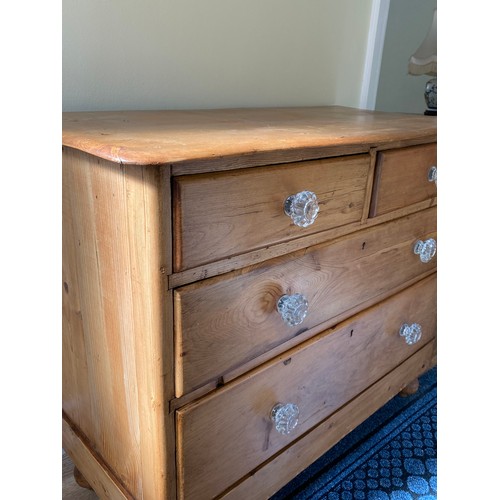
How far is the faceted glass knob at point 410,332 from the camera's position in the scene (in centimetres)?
116

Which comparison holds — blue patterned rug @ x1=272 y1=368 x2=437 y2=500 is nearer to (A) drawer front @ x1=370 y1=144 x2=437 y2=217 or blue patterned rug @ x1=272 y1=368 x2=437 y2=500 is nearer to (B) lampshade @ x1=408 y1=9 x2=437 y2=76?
(A) drawer front @ x1=370 y1=144 x2=437 y2=217

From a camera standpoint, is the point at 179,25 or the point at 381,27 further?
the point at 381,27

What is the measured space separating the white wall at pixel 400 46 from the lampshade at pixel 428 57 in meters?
0.44

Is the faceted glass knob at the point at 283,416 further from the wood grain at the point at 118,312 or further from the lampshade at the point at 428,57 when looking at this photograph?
the lampshade at the point at 428,57

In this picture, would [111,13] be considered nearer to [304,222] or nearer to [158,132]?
[158,132]

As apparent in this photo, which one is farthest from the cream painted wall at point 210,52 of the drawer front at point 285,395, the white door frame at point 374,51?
the drawer front at point 285,395

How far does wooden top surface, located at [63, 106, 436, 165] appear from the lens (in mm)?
569

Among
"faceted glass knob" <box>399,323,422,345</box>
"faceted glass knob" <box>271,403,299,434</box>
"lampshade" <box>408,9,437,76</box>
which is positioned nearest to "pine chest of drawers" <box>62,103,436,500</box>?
"faceted glass knob" <box>271,403,299,434</box>

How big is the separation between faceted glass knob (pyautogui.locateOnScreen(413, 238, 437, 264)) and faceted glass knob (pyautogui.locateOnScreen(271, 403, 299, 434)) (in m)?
0.49

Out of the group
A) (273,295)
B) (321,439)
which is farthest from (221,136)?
(321,439)

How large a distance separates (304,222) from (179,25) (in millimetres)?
669

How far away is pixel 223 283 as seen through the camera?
0.68 metres
